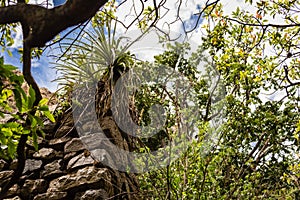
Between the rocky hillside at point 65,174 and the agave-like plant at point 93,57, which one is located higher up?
the agave-like plant at point 93,57

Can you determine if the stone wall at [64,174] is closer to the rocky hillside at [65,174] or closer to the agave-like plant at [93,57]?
the rocky hillside at [65,174]

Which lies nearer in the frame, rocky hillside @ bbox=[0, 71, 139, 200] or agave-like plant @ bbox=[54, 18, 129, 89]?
rocky hillside @ bbox=[0, 71, 139, 200]

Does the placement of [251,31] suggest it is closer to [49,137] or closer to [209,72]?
[209,72]

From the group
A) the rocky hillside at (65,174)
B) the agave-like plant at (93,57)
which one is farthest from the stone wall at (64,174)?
the agave-like plant at (93,57)

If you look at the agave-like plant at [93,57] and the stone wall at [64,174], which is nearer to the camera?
the stone wall at [64,174]

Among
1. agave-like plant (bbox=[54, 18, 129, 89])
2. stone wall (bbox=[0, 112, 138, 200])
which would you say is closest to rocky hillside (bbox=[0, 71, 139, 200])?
stone wall (bbox=[0, 112, 138, 200])

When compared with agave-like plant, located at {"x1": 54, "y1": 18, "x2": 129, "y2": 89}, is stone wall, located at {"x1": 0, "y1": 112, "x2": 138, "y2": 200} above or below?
below

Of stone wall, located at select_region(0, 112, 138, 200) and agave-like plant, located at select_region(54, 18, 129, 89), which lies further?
agave-like plant, located at select_region(54, 18, 129, 89)

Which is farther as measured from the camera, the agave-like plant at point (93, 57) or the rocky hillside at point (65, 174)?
the agave-like plant at point (93, 57)

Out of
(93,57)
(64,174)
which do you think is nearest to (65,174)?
(64,174)

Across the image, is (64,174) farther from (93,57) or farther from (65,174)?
(93,57)

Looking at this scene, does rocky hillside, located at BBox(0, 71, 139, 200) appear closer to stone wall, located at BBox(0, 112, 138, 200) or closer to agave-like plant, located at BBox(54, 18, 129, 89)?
stone wall, located at BBox(0, 112, 138, 200)

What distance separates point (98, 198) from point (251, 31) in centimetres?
322

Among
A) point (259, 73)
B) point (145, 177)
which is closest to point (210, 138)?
point (145, 177)
